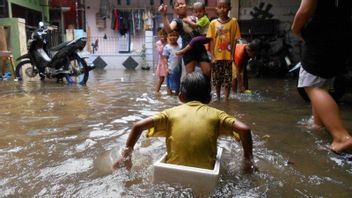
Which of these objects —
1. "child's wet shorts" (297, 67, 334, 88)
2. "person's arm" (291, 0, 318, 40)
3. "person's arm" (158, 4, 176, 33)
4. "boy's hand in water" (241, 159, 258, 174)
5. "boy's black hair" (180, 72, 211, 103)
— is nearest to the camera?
"boy's black hair" (180, 72, 211, 103)

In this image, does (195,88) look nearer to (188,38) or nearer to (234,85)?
(188,38)

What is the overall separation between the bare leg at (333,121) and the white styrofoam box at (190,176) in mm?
1418

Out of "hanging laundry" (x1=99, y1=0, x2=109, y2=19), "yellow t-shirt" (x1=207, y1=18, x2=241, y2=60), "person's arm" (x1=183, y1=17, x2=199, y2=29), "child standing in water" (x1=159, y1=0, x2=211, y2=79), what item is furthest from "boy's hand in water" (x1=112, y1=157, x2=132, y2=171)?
"hanging laundry" (x1=99, y1=0, x2=109, y2=19)

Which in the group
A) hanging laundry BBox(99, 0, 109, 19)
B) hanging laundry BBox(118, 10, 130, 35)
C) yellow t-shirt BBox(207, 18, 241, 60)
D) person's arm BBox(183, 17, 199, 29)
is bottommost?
yellow t-shirt BBox(207, 18, 241, 60)

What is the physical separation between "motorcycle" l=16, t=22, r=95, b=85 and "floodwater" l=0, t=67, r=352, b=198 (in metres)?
2.88

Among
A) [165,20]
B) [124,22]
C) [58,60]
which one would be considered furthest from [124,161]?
[124,22]

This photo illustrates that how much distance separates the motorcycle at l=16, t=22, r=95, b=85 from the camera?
28.8 ft

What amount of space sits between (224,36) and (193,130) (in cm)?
368

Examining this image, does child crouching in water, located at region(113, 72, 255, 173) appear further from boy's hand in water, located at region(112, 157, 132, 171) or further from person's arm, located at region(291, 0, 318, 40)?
person's arm, located at region(291, 0, 318, 40)

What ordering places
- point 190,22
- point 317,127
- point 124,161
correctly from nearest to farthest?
point 124,161 → point 317,127 → point 190,22

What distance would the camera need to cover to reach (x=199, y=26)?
5637 millimetres

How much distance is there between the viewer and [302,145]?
3465mm

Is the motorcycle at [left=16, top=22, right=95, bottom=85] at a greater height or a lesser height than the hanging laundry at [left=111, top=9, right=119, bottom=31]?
lesser

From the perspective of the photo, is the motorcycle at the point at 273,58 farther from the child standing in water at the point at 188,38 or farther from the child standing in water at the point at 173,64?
the child standing in water at the point at 188,38
